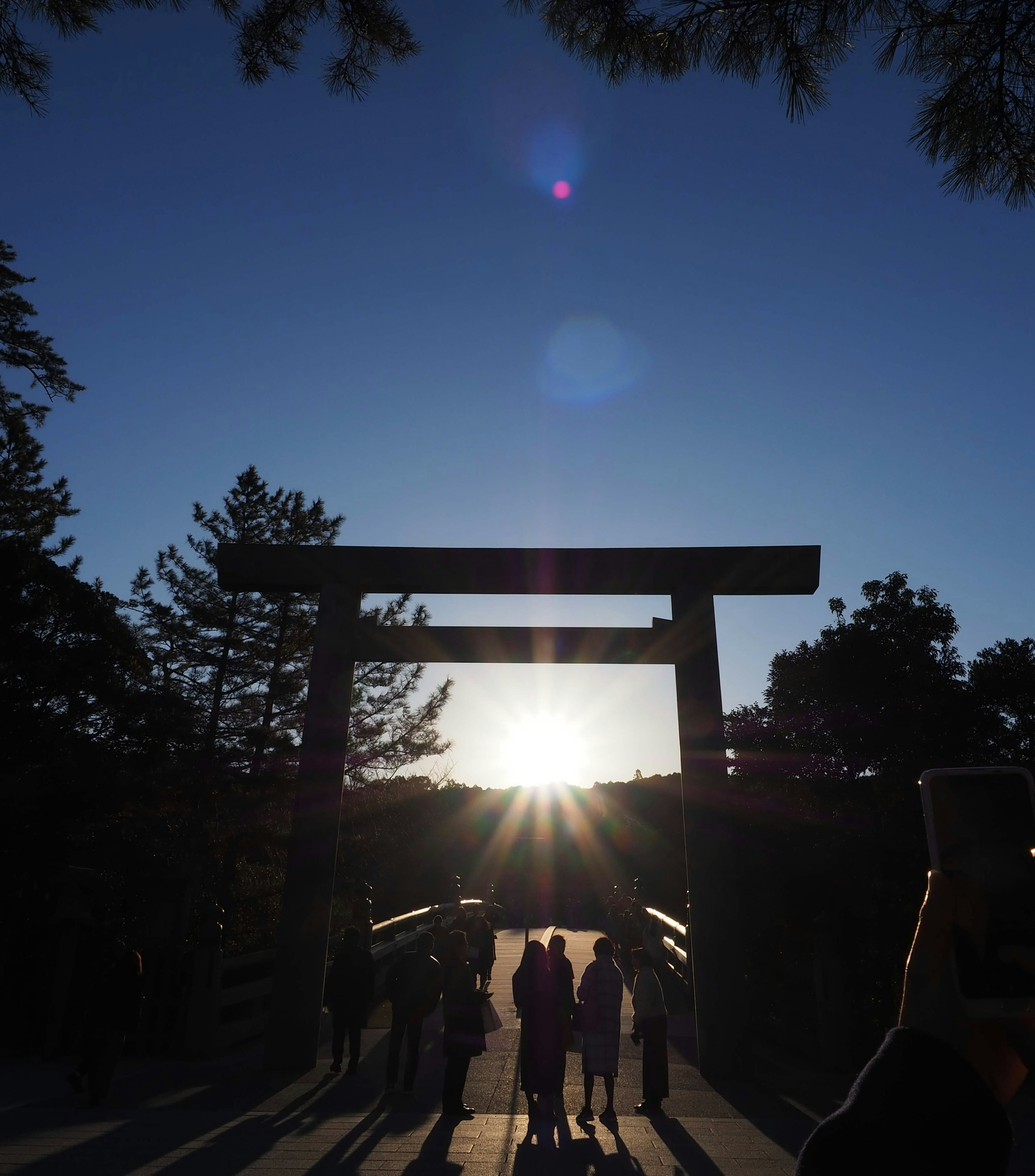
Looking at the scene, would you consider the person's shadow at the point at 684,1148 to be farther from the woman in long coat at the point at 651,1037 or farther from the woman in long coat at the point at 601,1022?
the woman in long coat at the point at 601,1022

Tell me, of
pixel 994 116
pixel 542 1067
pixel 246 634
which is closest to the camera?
pixel 994 116

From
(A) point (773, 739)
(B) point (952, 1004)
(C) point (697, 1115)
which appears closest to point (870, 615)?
(A) point (773, 739)

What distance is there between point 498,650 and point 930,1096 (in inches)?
393

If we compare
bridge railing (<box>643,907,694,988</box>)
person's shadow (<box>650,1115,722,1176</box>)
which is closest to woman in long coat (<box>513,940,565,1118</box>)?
person's shadow (<box>650,1115,722,1176</box>)

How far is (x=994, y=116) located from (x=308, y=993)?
1035cm

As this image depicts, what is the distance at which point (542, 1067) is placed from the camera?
7727 mm

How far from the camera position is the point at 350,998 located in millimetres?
9672

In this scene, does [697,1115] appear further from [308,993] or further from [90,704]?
[90,704]

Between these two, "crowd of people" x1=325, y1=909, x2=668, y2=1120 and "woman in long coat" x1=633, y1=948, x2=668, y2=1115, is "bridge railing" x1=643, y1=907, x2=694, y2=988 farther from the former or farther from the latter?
"crowd of people" x1=325, y1=909, x2=668, y2=1120

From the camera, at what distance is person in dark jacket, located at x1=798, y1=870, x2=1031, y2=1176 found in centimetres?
113

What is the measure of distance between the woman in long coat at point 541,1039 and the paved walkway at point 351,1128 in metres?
0.28

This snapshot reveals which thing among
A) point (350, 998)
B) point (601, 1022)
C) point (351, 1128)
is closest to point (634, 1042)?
point (601, 1022)

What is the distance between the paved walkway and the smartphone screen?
5.78 meters

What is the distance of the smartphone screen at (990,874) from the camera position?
50.8 inches
